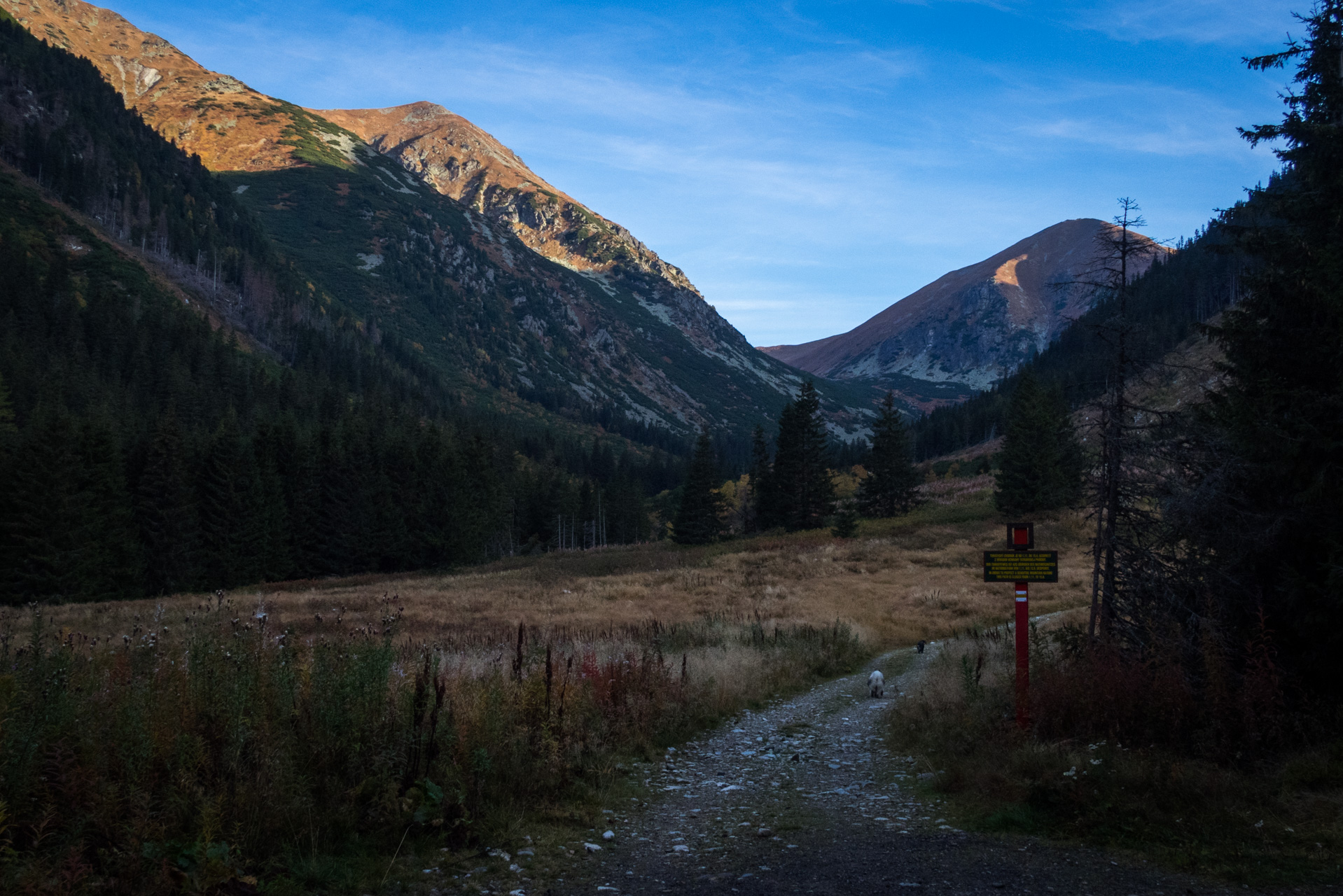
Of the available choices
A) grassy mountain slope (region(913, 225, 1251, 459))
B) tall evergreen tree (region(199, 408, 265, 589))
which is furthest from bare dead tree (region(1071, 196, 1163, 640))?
grassy mountain slope (region(913, 225, 1251, 459))

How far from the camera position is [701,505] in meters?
63.4

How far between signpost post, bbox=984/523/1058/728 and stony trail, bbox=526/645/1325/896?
6.34ft

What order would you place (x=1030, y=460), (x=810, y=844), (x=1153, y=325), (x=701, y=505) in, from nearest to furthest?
(x=810, y=844) < (x=1030, y=460) < (x=701, y=505) < (x=1153, y=325)

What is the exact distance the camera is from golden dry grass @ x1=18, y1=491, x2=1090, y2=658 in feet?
74.9

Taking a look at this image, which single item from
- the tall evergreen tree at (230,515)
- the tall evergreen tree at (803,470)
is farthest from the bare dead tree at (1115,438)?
the tall evergreen tree at (230,515)

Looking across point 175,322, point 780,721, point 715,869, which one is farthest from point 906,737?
point 175,322

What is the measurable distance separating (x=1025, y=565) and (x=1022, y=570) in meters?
0.08

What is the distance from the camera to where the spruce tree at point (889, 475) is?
61594 millimetres

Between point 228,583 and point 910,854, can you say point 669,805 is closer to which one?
point 910,854

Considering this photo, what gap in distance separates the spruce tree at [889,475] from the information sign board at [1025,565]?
53304 mm

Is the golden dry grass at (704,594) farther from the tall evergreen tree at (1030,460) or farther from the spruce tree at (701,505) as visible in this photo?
the spruce tree at (701,505)

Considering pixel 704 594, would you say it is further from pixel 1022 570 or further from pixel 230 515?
pixel 230 515

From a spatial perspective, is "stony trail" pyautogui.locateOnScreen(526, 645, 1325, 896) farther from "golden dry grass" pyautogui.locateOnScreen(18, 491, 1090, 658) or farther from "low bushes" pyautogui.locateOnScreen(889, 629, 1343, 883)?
"golden dry grass" pyautogui.locateOnScreen(18, 491, 1090, 658)

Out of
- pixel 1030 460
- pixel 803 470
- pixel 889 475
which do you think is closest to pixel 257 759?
pixel 1030 460
